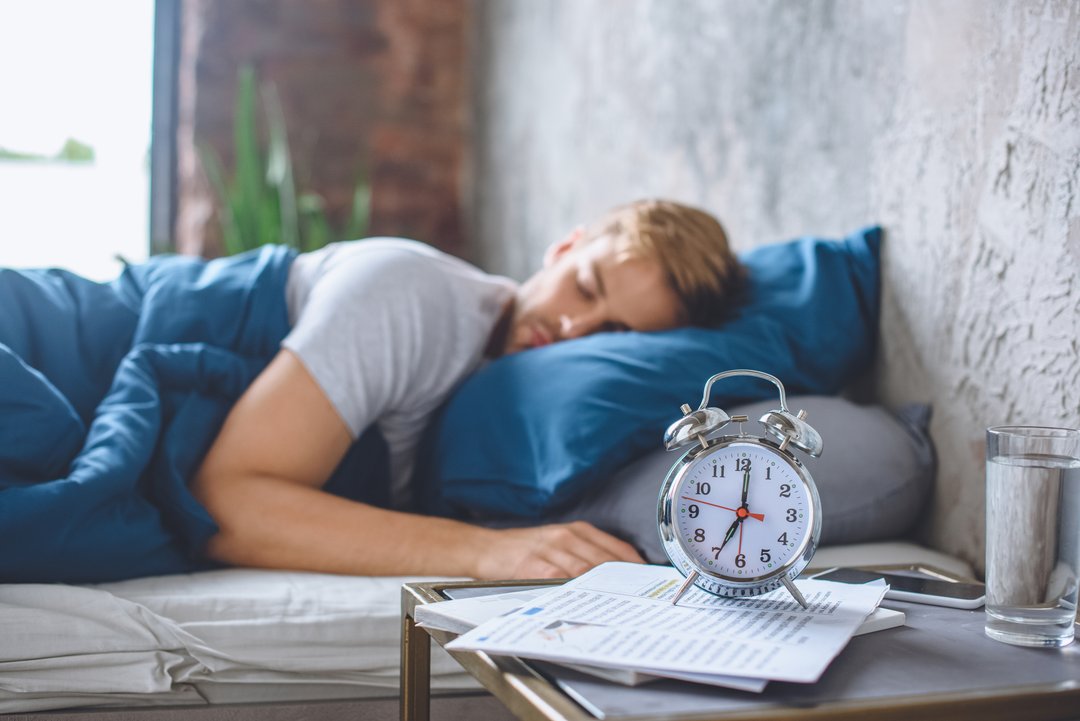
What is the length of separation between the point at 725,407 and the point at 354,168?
2802 millimetres

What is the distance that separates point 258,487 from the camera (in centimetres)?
131

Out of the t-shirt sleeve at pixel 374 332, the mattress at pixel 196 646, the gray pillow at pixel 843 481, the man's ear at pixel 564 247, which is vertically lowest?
the mattress at pixel 196 646

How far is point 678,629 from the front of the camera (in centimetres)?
77

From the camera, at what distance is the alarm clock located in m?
0.86

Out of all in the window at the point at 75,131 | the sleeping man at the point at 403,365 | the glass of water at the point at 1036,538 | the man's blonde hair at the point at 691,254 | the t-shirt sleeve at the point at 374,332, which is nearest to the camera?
the glass of water at the point at 1036,538

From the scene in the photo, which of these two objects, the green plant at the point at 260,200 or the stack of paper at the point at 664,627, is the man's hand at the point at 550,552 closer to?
the stack of paper at the point at 664,627

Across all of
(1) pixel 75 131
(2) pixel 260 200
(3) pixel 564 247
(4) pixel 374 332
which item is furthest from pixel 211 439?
(1) pixel 75 131

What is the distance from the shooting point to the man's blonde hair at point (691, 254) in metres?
1.56

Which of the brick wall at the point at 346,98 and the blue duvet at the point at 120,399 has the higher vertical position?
the brick wall at the point at 346,98

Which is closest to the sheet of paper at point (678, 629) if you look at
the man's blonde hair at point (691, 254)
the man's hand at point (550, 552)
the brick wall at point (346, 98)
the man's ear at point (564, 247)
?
the man's hand at point (550, 552)

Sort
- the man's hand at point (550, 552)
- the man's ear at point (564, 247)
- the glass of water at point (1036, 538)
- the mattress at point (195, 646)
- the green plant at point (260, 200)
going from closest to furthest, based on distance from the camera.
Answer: the glass of water at point (1036, 538)
the mattress at point (195, 646)
the man's hand at point (550, 552)
the man's ear at point (564, 247)
the green plant at point (260, 200)

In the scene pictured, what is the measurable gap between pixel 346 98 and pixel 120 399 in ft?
9.00

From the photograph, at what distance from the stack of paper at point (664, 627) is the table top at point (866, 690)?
0.05 feet

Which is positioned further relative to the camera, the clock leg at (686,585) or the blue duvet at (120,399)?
the blue duvet at (120,399)
